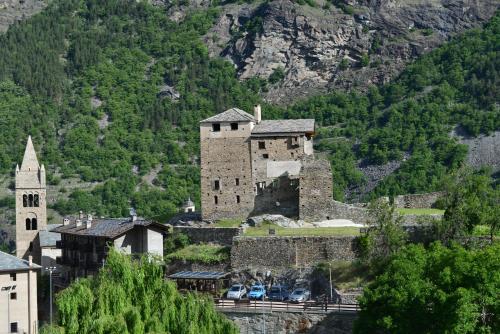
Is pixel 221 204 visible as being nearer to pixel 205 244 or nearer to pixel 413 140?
pixel 205 244

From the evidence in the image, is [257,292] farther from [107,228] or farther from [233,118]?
[107,228]

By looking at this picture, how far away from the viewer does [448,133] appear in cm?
19312

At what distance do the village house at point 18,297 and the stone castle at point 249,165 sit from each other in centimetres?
1518

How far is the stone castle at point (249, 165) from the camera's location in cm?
9469

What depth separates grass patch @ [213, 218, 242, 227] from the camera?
303 feet

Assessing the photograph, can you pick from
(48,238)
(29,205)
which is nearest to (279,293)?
(48,238)

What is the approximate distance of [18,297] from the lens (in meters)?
94.0

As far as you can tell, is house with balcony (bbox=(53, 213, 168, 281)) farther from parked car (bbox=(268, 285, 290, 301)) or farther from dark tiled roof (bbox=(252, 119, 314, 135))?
dark tiled roof (bbox=(252, 119, 314, 135))

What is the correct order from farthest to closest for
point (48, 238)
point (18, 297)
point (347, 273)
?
point (48, 238)
point (18, 297)
point (347, 273)

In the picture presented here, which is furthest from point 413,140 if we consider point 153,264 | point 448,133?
point 153,264

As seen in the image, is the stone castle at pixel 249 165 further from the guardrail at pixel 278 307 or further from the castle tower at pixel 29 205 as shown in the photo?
the castle tower at pixel 29 205

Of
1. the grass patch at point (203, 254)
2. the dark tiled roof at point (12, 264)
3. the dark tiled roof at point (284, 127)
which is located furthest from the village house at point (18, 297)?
the dark tiled roof at point (284, 127)

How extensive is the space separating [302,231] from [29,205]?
45277 mm

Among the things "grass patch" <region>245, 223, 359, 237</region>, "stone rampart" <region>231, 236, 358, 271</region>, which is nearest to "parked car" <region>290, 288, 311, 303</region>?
"stone rampart" <region>231, 236, 358, 271</region>
